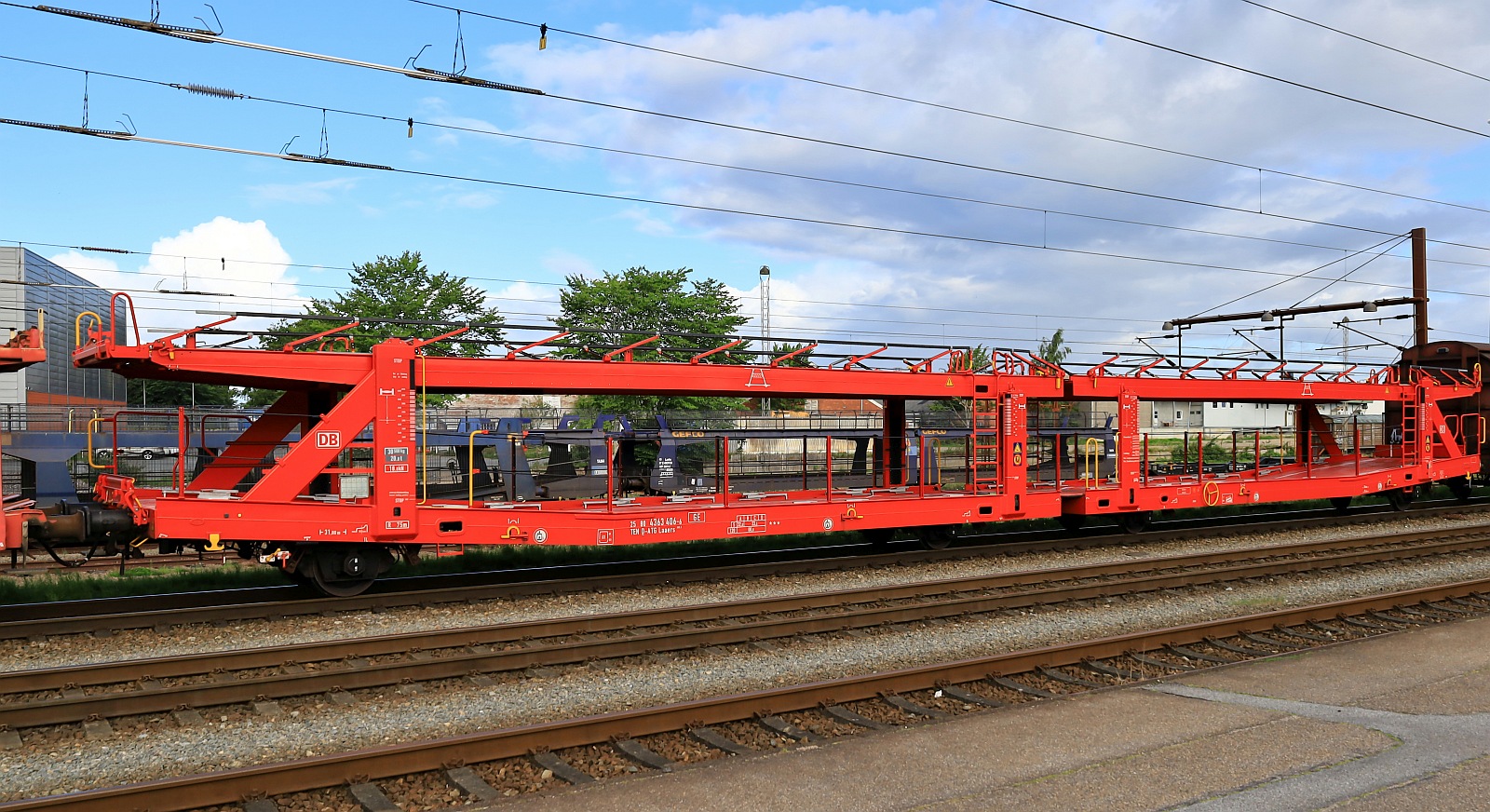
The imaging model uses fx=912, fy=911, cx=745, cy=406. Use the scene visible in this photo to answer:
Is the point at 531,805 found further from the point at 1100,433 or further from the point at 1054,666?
the point at 1100,433

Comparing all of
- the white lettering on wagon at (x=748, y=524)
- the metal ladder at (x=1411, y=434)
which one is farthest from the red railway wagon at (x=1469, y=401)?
the white lettering on wagon at (x=748, y=524)

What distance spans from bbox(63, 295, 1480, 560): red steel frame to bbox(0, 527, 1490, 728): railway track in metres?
2.09

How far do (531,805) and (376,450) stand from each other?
21.1ft

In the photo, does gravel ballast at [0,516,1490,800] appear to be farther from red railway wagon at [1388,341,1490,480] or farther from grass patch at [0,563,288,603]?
red railway wagon at [1388,341,1490,480]

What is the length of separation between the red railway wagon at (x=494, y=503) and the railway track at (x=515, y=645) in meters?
2.06

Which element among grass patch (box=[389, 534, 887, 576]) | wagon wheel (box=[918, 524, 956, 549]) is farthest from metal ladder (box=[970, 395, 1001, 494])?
grass patch (box=[389, 534, 887, 576])

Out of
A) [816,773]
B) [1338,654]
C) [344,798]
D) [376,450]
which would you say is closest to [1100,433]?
[1338,654]

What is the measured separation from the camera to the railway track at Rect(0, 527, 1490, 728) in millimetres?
6988

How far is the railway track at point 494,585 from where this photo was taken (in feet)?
31.0

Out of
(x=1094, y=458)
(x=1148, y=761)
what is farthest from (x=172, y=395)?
(x=1148, y=761)

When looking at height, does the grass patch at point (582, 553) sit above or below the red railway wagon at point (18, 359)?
below

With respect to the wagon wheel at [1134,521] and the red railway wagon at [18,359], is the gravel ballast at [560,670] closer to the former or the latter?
the red railway wagon at [18,359]

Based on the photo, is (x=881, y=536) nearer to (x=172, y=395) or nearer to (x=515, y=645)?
(x=515, y=645)

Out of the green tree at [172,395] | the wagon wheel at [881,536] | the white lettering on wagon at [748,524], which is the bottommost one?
the wagon wheel at [881,536]
